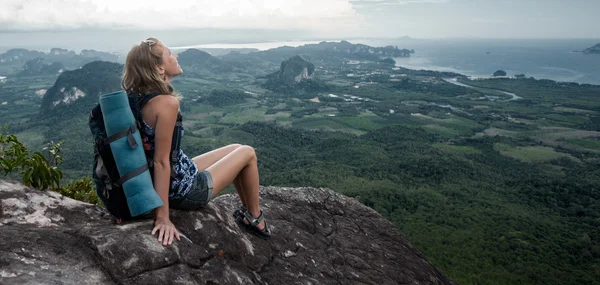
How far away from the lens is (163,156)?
13.3ft

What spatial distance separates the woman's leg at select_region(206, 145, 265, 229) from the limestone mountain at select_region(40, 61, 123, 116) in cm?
13548

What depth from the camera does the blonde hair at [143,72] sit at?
3986mm

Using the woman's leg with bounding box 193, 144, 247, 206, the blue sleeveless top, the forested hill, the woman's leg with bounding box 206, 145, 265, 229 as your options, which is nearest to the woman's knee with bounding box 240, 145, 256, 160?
the woman's leg with bounding box 206, 145, 265, 229

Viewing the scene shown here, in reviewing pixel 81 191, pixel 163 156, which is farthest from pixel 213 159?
pixel 81 191

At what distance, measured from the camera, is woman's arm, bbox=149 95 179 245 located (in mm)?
3938

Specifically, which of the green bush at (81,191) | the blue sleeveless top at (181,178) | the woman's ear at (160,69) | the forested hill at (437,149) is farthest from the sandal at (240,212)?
the forested hill at (437,149)

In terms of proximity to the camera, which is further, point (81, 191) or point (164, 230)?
point (81, 191)

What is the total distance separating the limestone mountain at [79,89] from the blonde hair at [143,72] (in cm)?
13585

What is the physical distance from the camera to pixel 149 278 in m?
3.53

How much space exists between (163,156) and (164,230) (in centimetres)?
80

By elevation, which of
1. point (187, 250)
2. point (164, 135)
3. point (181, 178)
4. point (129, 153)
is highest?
point (164, 135)

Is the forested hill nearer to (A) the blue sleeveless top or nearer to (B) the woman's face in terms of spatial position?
(A) the blue sleeveless top

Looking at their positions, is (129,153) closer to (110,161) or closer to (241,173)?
(110,161)

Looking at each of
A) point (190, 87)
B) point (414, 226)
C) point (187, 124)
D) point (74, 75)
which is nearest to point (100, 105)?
point (414, 226)
